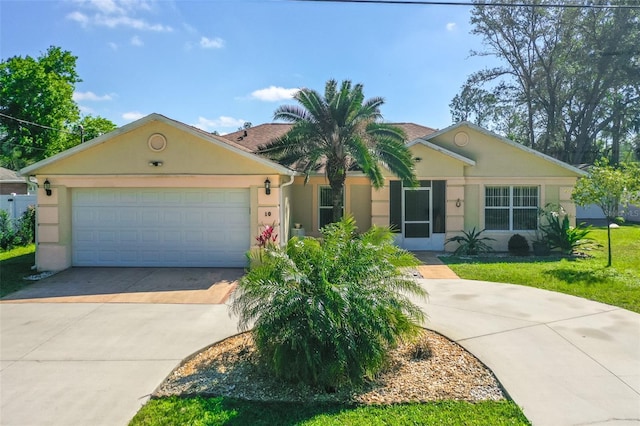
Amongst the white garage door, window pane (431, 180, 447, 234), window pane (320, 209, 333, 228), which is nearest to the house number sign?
the white garage door

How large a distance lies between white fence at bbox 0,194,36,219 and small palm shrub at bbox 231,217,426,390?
14.7 metres

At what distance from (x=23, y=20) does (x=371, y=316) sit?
12.1 m

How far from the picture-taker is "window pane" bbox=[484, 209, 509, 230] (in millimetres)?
14953

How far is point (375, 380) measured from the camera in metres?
4.95

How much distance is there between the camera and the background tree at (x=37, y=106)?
1300 inches

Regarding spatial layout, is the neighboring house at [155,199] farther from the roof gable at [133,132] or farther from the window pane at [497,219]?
the window pane at [497,219]

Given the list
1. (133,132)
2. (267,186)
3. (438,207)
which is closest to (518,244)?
(438,207)

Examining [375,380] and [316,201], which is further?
[316,201]

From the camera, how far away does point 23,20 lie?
1059 centimetres

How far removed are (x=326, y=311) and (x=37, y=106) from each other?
128 feet

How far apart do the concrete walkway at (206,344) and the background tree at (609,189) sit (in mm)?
4758

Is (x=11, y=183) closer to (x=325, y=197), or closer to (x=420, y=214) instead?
(x=325, y=197)

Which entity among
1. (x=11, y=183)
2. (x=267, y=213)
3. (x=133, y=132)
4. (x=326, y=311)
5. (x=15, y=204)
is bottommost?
(x=326, y=311)

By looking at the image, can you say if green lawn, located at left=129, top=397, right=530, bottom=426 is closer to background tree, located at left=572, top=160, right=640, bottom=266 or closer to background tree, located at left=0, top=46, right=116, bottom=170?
background tree, located at left=572, top=160, right=640, bottom=266
